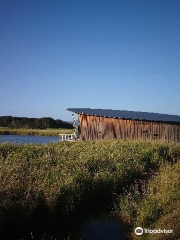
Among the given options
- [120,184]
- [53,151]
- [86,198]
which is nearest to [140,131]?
[53,151]

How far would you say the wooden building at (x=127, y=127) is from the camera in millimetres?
27359

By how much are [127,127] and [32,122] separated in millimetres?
57396

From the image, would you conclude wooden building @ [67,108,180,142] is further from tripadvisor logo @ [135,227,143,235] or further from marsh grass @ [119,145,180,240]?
tripadvisor logo @ [135,227,143,235]

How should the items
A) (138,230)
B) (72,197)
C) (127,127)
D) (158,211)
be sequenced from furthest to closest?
(127,127) → (72,197) → (158,211) → (138,230)

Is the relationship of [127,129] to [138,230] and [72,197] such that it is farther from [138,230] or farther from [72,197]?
[138,230]

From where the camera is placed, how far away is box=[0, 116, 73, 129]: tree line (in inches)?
3066

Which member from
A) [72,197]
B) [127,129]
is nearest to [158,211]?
[72,197]

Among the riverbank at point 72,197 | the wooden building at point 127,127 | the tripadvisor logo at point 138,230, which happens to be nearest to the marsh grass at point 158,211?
the riverbank at point 72,197

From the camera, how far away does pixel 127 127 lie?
1121 inches

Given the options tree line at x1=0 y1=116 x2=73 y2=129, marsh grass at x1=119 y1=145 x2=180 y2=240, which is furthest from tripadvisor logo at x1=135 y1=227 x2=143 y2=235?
tree line at x1=0 y1=116 x2=73 y2=129

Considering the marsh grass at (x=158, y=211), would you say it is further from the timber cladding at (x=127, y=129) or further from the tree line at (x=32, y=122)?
the tree line at (x=32, y=122)

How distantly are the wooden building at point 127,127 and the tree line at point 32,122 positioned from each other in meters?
48.7

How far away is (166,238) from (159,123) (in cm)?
2168

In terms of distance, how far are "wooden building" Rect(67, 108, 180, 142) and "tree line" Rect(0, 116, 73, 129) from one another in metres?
48.7
